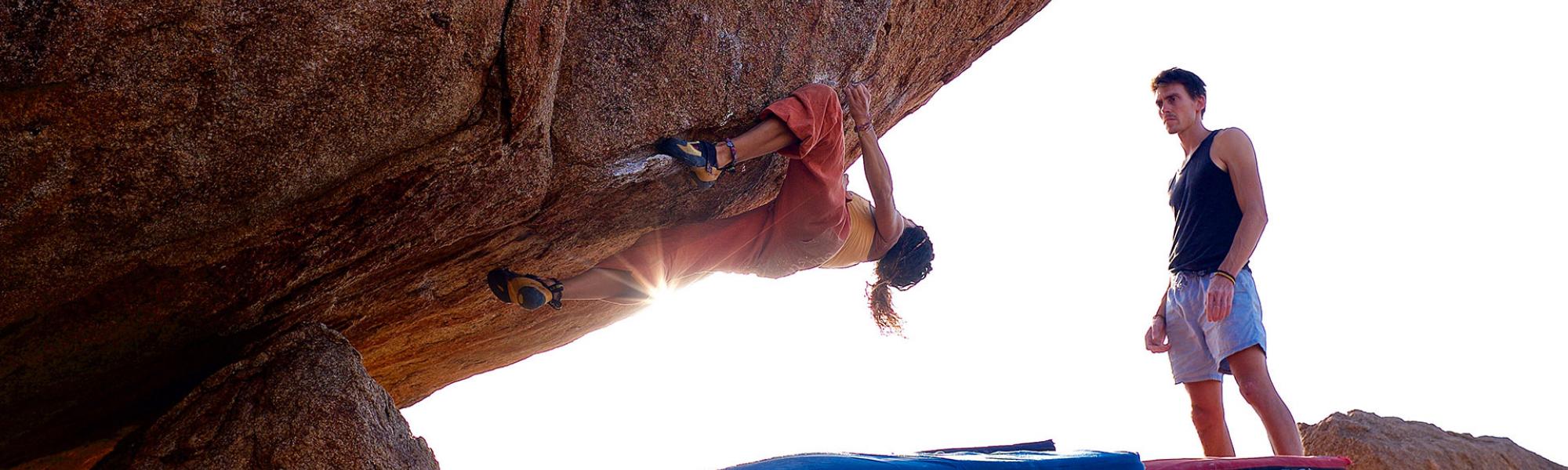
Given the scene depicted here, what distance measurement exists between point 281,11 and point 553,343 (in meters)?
5.48

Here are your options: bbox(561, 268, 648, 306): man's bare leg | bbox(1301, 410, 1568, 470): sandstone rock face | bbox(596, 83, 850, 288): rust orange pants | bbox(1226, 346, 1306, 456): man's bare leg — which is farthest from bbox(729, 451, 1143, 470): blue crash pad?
bbox(1301, 410, 1568, 470): sandstone rock face

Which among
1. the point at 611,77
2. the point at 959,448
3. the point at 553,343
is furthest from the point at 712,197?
the point at 553,343

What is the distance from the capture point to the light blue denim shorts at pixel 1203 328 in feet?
17.6

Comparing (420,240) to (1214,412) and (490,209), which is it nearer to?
(490,209)

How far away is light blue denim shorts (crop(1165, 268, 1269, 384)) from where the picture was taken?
212 inches

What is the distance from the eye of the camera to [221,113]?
3.57 meters

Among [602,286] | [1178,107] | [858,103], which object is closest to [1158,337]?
[1178,107]

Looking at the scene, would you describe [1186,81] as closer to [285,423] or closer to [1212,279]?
[1212,279]

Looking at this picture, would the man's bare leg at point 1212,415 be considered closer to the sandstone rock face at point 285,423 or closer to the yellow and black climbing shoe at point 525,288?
the yellow and black climbing shoe at point 525,288

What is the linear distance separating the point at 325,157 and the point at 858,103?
3.02 metres

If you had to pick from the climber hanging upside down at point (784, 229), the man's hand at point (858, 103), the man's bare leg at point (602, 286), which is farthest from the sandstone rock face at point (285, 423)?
the man's hand at point (858, 103)

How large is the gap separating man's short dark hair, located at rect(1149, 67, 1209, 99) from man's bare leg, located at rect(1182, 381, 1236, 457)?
5.44 feet

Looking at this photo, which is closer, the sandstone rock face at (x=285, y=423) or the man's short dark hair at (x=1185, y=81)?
the sandstone rock face at (x=285, y=423)

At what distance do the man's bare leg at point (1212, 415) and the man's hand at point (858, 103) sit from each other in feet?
7.89
